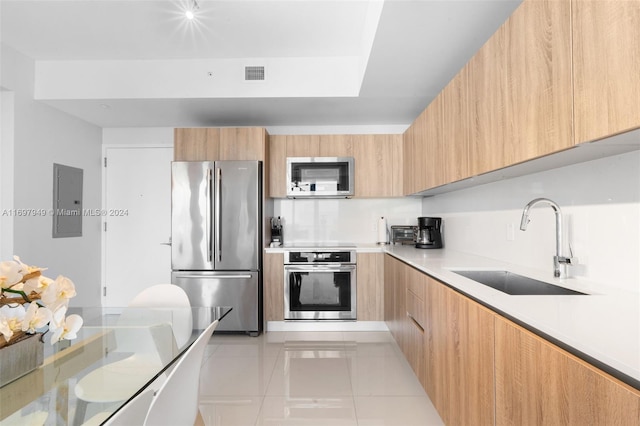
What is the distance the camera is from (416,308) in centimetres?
217

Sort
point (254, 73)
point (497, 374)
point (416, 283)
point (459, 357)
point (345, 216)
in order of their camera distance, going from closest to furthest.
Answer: point (497, 374), point (459, 357), point (416, 283), point (254, 73), point (345, 216)

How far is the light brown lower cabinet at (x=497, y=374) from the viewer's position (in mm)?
726

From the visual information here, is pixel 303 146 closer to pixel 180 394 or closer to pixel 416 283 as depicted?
pixel 416 283

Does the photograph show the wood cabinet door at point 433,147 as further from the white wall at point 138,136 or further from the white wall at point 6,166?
the white wall at point 6,166

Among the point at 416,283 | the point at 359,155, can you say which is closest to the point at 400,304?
the point at 416,283

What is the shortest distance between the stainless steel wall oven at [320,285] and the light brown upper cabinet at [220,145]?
1145 mm

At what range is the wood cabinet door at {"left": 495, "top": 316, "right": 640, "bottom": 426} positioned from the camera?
2.22 ft

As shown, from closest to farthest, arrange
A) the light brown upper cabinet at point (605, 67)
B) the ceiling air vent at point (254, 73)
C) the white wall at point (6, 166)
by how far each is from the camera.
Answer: the light brown upper cabinet at point (605, 67)
the white wall at point (6, 166)
the ceiling air vent at point (254, 73)

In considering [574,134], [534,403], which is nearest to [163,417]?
[534,403]

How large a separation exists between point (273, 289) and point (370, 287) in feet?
3.33

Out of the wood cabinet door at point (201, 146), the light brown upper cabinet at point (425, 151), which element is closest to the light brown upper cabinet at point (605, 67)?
the light brown upper cabinet at point (425, 151)

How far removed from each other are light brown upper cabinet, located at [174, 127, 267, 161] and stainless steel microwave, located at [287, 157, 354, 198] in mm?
423

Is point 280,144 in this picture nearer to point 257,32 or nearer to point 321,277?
point 257,32

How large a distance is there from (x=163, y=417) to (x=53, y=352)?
0.75m
